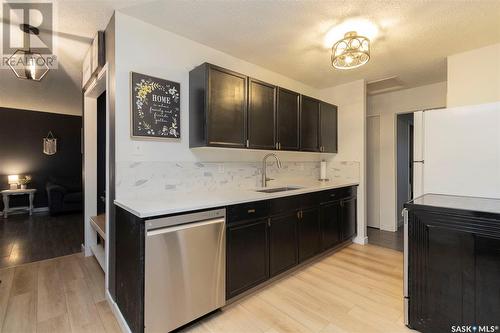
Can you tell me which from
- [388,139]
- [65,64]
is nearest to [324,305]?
[388,139]

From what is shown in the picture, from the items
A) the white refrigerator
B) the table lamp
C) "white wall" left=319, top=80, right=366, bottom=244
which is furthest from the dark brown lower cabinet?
the table lamp

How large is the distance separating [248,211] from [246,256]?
0.40 metres

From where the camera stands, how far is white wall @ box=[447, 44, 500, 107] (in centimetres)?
250

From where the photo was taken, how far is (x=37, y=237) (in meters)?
3.81

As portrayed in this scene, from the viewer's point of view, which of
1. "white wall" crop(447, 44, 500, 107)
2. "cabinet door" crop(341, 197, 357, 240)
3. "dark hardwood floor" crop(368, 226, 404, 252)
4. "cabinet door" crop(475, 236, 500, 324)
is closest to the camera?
"cabinet door" crop(475, 236, 500, 324)

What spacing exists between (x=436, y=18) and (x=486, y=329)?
236cm

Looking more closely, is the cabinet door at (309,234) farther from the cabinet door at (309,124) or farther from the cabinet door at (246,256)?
the cabinet door at (309,124)

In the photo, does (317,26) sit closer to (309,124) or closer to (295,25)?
(295,25)

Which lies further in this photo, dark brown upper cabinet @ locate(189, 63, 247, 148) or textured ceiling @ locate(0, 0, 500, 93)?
dark brown upper cabinet @ locate(189, 63, 247, 148)

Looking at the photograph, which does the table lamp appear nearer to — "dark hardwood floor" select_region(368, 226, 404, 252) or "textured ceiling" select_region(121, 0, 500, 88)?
"textured ceiling" select_region(121, 0, 500, 88)

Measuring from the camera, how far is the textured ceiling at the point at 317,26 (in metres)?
1.90

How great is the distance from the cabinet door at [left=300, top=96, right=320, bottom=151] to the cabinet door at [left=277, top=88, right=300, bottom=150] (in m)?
0.11

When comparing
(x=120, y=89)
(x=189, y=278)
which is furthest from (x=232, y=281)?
(x=120, y=89)

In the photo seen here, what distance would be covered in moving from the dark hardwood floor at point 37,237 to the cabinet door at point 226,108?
8.89 feet
